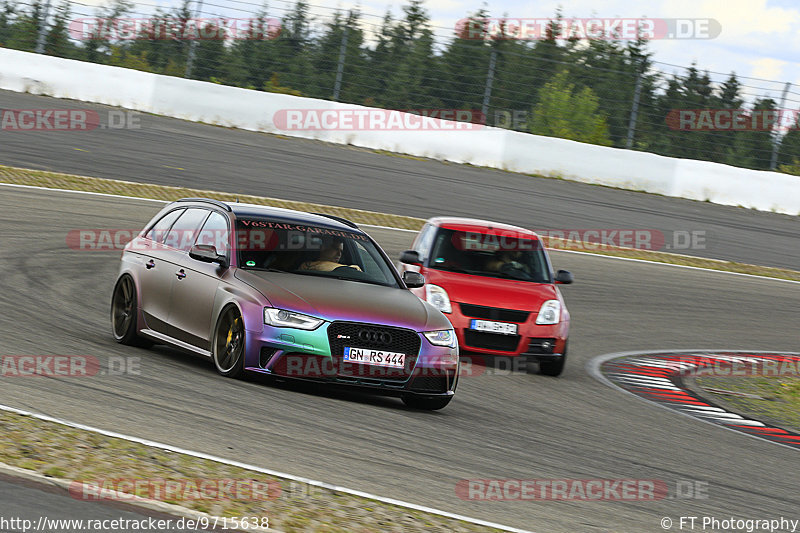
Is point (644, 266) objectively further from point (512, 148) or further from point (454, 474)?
point (454, 474)

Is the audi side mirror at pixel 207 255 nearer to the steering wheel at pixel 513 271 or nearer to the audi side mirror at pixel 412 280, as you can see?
the audi side mirror at pixel 412 280

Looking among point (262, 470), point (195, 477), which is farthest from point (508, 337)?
point (195, 477)

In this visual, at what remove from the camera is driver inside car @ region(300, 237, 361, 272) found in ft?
29.2

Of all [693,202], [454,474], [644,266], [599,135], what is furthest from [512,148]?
[454,474]

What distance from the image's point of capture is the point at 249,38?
27656 millimetres

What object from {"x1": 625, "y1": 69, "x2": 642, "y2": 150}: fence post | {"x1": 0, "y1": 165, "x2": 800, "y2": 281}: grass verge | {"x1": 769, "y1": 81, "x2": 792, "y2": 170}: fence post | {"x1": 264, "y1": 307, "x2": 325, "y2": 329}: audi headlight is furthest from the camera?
{"x1": 625, "y1": 69, "x2": 642, "y2": 150}: fence post

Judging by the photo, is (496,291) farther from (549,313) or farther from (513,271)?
(513,271)

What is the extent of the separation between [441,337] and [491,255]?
4.45 metres

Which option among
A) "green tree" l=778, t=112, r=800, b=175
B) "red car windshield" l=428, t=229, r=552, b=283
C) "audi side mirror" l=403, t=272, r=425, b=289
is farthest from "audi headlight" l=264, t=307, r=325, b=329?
"green tree" l=778, t=112, r=800, b=175

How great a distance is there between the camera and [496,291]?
38.6ft

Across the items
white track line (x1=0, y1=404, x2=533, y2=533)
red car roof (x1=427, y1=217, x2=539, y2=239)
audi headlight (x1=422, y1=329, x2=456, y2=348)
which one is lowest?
white track line (x1=0, y1=404, x2=533, y2=533)

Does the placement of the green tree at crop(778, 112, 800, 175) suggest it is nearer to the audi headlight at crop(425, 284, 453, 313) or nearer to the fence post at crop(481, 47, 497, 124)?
the fence post at crop(481, 47, 497, 124)

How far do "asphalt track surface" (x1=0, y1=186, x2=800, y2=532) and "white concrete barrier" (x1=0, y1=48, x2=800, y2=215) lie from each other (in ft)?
43.8

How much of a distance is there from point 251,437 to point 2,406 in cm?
139
